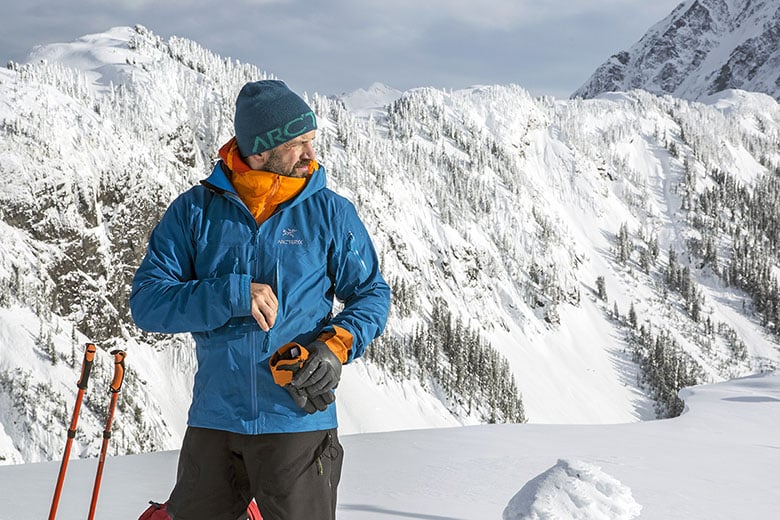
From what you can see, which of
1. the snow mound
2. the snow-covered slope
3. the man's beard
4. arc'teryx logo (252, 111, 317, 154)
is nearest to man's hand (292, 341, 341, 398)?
the man's beard

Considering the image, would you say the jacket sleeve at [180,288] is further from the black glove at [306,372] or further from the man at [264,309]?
the black glove at [306,372]

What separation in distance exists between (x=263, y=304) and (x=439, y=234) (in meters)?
90.9

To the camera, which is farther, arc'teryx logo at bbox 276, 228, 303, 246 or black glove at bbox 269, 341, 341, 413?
arc'teryx logo at bbox 276, 228, 303, 246

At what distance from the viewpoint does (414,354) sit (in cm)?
7481

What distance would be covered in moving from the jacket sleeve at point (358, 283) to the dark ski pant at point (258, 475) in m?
0.38

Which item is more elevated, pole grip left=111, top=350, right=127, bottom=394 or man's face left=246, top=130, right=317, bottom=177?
man's face left=246, top=130, right=317, bottom=177

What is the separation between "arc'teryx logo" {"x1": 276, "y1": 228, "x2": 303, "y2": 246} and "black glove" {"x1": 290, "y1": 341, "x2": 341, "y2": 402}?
401mm

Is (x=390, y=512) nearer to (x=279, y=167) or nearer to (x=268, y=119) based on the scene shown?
(x=279, y=167)

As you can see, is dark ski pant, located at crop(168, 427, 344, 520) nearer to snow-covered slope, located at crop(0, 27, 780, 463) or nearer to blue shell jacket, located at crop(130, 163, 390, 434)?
blue shell jacket, located at crop(130, 163, 390, 434)

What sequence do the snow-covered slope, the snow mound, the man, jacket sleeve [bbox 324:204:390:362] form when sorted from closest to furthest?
the man, jacket sleeve [bbox 324:204:390:362], the snow mound, the snow-covered slope

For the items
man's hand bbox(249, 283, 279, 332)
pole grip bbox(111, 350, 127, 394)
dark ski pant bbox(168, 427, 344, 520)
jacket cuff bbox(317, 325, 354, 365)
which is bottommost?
dark ski pant bbox(168, 427, 344, 520)

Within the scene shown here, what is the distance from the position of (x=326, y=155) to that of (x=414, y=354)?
28704mm

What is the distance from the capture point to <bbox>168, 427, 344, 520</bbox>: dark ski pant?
2.19 meters

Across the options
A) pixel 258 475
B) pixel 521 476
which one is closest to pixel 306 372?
pixel 258 475
